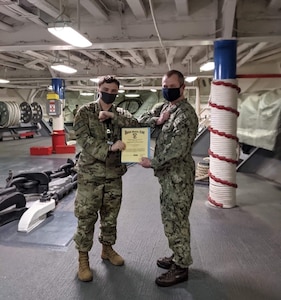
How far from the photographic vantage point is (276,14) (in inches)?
165

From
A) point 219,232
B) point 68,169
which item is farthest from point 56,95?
point 219,232

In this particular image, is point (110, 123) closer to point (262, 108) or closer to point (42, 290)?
point (42, 290)

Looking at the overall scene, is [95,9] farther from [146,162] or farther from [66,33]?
[146,162]

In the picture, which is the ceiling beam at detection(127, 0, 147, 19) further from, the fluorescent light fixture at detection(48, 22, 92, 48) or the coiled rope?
the coiled rope

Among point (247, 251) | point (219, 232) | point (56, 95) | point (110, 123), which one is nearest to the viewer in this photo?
point (110, 123)

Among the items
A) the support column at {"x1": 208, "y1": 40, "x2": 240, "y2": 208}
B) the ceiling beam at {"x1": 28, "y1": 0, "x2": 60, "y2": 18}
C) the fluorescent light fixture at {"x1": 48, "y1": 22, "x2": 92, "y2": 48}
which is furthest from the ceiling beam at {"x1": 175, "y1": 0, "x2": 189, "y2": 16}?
the ceiling beam at {"x1": 28, "y1": 0, "x2": 60, "y2": 18}

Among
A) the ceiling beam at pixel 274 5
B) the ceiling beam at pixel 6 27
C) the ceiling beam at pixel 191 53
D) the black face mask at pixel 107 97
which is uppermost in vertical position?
the ceiling beam at pixel 191 53

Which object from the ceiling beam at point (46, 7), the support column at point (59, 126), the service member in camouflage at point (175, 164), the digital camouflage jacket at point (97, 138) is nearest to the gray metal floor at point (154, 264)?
the service member in camouflage at point (175, 164)

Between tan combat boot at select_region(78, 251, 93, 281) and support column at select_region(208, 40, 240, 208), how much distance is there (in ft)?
8.37

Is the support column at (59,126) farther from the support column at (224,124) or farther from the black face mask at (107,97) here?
the black face mask at (107,97)

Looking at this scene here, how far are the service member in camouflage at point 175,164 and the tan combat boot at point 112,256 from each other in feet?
1.50

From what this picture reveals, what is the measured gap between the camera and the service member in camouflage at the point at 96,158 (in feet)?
8.22

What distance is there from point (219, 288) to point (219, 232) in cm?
122

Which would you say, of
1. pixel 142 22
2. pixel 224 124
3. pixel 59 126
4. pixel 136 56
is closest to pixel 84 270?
pixel 224 124
